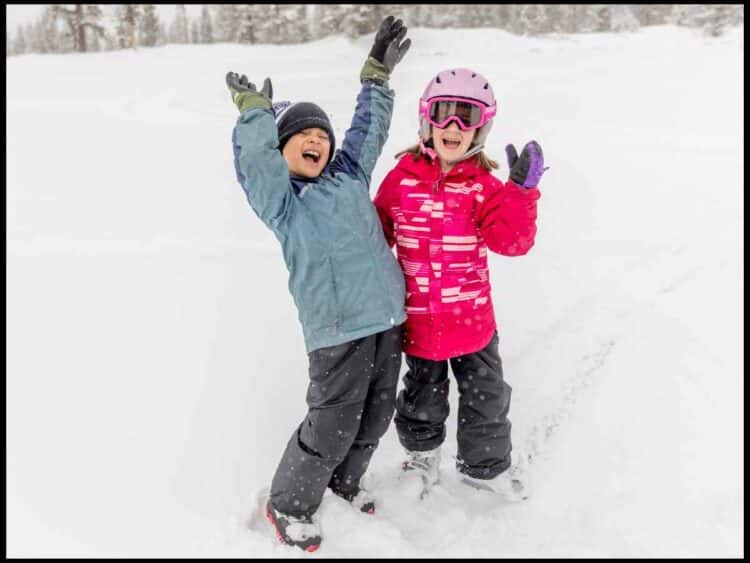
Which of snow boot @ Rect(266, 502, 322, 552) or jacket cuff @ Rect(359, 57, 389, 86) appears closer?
Result: snow boot @ Rect(266, 502, 322, 552)

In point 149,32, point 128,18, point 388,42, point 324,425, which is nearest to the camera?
point 324,425

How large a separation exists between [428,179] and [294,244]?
707 millimetres

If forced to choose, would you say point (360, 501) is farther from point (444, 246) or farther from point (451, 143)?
point (451, 143)

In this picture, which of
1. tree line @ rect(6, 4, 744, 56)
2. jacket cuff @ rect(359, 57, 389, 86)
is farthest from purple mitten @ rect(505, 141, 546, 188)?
tree line @ rect(6, 4, 744, 56)

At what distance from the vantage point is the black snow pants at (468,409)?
2936 mm

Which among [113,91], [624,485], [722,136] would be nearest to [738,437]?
[624,485]

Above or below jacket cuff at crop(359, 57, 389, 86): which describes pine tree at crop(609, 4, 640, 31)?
above

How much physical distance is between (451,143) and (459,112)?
0.15 metres

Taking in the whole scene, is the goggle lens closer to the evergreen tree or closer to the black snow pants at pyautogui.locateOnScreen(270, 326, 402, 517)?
the black snow pants at pyautogui.locateOnScreen(270, 326, 402, 517)

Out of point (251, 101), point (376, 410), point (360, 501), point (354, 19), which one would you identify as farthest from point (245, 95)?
point (354, 19)

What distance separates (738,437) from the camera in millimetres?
3020

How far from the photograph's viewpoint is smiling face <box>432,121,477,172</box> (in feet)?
8.75

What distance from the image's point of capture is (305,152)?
8.24ft

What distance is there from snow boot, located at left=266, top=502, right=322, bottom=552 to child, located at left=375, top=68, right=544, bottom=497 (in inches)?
30.0
